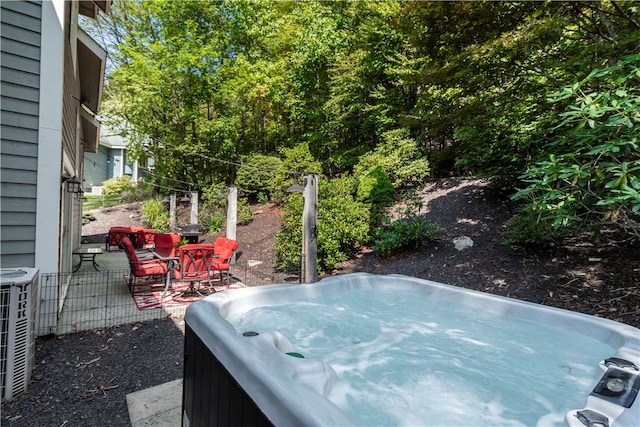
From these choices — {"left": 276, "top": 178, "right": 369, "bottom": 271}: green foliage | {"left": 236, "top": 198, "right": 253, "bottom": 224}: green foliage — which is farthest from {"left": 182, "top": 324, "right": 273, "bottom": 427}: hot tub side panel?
{"left": 236, "top": 198, "right": 253, "bottom": 224}: green foliage

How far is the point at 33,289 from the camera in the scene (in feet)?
9.33

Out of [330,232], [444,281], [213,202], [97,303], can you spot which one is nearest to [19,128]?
[97,303]

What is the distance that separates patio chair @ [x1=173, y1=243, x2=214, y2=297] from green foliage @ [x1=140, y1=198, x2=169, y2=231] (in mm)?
8711

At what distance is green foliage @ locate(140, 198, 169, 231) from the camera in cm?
1318

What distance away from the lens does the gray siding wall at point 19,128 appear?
126 inches

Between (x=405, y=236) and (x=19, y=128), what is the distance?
6122 mm

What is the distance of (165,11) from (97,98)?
8921 millimetres

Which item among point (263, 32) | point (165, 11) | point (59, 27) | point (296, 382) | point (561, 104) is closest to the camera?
point (296, 382)

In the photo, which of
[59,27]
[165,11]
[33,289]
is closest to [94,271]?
[33,289]

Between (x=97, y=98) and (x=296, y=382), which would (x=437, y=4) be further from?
(x=97, y=98)

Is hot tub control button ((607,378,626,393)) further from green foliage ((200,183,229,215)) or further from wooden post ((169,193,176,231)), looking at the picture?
green foliage ((200,183,229,215))

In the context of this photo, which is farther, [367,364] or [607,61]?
[607,61]

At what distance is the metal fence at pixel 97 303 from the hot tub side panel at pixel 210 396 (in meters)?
1.09

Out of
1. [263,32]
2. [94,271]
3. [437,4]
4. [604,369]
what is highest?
[263,32]
